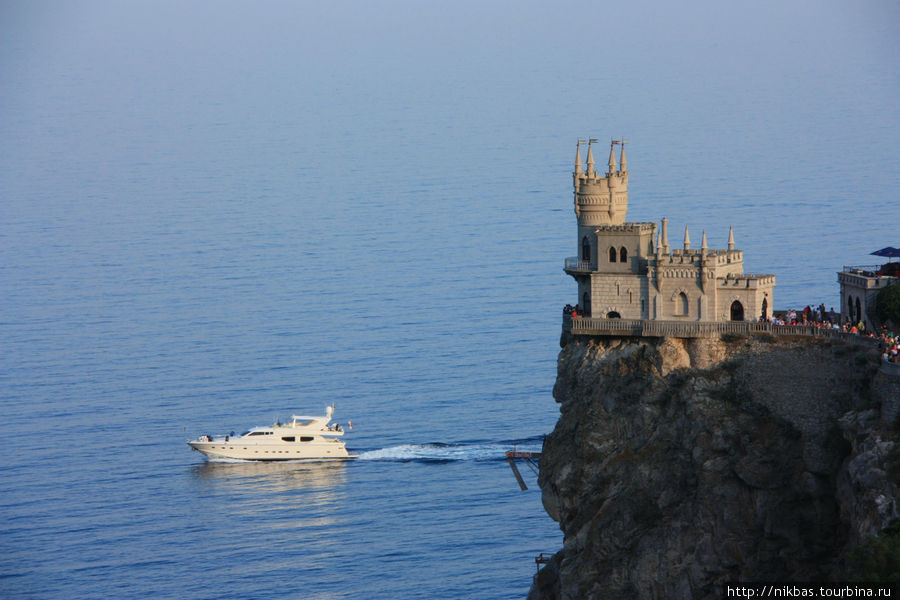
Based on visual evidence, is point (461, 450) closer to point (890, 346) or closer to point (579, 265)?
point (579, 265)

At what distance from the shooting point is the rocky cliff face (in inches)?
3708

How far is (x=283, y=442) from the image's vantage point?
495 ft

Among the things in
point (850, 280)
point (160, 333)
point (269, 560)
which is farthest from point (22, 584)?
point (160, 333)

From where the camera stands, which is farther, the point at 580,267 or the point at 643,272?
the point at 580,267

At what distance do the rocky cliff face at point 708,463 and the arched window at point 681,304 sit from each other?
2.18m

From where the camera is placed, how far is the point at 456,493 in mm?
131625

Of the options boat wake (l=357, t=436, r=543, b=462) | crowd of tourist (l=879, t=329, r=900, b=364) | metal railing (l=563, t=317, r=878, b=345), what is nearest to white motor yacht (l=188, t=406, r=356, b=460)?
boat wake (l=357, t=436, r=543, b=462)

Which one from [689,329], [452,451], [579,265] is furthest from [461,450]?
[689,329]

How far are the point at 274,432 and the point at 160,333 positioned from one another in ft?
122

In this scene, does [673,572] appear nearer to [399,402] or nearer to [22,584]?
[22,584]

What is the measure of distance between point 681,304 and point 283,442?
5449cm

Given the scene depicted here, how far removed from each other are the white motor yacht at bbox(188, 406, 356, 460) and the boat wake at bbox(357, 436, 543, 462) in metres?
6.37

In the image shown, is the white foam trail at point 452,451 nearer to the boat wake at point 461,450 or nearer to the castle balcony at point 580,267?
the boat wake at point 461,450

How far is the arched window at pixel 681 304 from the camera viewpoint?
4117 inches
